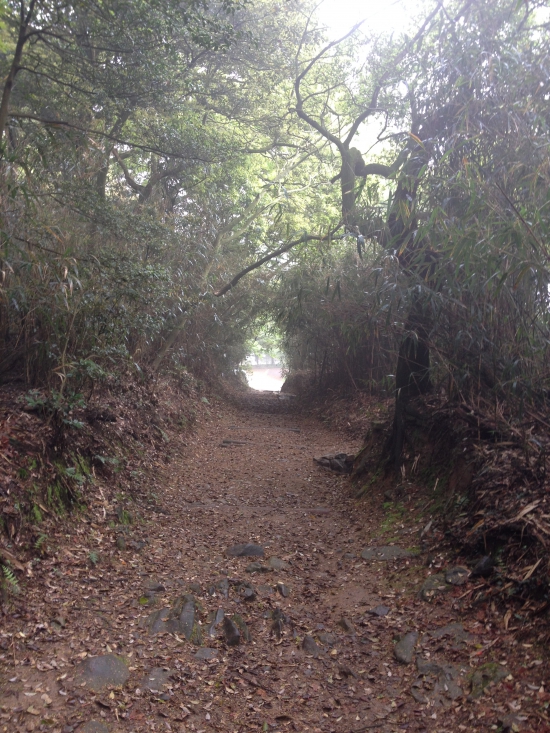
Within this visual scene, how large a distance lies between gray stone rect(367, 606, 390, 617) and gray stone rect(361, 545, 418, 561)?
69 centimetres

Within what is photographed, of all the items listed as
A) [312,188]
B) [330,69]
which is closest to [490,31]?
[330,69]

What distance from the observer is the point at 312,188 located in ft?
44.5

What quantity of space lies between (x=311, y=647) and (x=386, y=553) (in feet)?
4.46

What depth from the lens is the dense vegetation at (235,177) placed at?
4250 mm

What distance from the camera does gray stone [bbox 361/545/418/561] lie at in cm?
448

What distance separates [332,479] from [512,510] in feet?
12.3

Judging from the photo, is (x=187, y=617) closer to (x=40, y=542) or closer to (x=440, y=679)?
(x=40, y=542)

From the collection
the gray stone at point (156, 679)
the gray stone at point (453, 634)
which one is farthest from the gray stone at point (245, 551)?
the gray stone at point (453, 634)

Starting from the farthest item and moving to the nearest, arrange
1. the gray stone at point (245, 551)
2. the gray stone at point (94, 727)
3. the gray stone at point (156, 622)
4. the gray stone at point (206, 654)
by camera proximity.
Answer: the gray stone at point (245, 551) → the gray stone at point (156, 622) → the gray stone at point (206, 654) → the gray stone at point (94, 727)

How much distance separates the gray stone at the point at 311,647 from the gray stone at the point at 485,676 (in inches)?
39.4

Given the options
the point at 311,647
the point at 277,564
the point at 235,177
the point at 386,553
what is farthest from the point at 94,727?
the point at 235,177

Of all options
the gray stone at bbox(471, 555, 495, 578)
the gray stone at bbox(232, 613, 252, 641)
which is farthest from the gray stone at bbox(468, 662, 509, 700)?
the gray stone at bbox(232, 613, 252, 641)

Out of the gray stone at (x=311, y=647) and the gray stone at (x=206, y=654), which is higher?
the gray stone at (x=311, y=647)

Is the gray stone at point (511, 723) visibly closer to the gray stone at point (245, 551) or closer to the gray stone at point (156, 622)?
the gray stone at point (156, 622)
